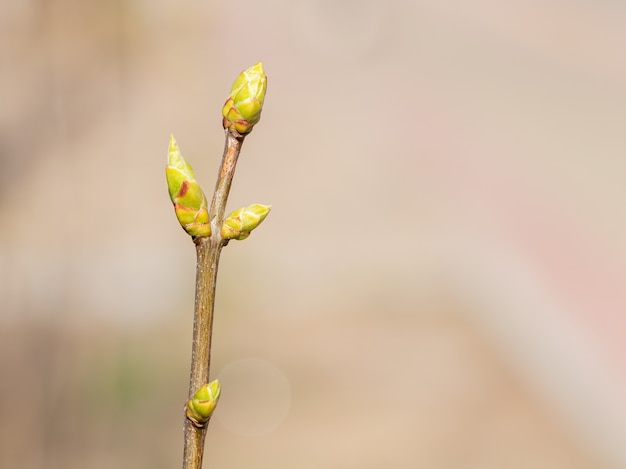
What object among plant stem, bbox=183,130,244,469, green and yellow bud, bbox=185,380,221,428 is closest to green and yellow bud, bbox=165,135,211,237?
plant stem, bbox=183,130,244,469

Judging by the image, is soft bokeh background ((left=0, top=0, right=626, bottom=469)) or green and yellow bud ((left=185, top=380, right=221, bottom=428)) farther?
soft bokeh background ((left=0, top=0, right=626, bottom=469))

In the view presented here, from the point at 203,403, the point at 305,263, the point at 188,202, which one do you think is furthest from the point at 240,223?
the point at 305,263

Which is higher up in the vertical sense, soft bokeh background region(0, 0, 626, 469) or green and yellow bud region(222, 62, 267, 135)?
green and yellow bud region(222, 62, 267, 135)

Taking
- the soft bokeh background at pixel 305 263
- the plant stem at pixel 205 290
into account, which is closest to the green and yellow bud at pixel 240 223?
the plant stem at pixel 205 290

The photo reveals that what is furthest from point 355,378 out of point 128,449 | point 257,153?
point 257,153

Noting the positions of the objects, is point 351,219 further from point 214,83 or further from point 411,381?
point 214,83

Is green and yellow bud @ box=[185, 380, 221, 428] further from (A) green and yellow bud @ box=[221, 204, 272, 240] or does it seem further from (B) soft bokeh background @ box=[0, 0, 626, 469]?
(B) soft bokeh background @ box=[0, 0, 626, 469]
